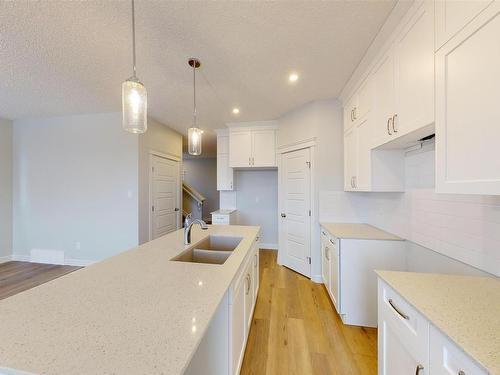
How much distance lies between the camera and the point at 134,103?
130 cm

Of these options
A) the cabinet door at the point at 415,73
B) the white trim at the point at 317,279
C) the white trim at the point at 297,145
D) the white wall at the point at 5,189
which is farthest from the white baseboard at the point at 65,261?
the cabinet door at the point at 415,73

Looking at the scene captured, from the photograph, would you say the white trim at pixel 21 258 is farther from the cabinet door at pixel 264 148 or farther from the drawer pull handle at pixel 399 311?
the drawer pull handle at pixel 399 311

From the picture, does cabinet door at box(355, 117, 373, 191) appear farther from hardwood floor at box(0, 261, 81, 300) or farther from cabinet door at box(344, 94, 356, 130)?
hardwood floor at box(0, 261, 81, 300)

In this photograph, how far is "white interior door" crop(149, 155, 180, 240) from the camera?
12.7ft

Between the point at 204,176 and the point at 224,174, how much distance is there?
376 centimetres

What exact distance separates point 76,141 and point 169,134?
1.57 m

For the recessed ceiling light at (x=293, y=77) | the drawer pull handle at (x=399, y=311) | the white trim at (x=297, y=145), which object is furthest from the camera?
the white trim at (x=297, y=145)

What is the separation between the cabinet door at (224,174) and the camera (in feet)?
14.4

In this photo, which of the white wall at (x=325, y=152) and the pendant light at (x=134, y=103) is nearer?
the pendant light at (x=134, y=103)

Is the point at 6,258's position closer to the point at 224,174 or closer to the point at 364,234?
the point at 224,174

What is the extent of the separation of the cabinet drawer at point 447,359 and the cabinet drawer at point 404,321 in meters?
0.04

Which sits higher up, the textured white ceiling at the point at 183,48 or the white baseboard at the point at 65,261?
the textured white ceiling at the point at 183,48

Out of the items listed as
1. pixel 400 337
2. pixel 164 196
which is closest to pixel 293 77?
pixel 400 337

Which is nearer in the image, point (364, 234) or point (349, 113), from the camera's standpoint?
point (364, 234)
